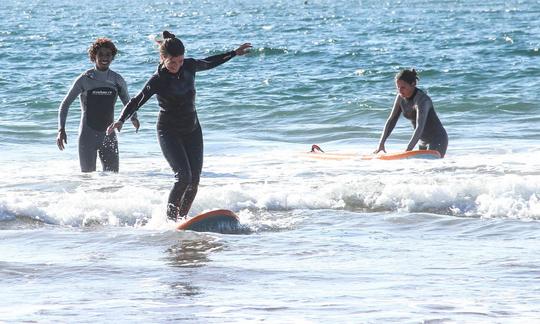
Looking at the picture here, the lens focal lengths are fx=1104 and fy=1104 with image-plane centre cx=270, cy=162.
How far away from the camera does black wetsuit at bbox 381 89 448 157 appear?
13.0 m

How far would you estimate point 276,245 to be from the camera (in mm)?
9289

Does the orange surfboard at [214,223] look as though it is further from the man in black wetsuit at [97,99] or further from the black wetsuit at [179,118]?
the man in black wetsuit at [97,99]

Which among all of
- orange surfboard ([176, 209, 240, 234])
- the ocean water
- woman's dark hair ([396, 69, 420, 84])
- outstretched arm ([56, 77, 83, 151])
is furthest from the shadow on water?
woman's dark hair ([396, 69, 420, 84])

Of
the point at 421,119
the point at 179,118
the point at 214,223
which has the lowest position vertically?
the point at 214,223

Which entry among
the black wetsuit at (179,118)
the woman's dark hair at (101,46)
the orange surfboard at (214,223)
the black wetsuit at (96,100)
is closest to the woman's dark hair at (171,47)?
the black wetsuit at (179,118)

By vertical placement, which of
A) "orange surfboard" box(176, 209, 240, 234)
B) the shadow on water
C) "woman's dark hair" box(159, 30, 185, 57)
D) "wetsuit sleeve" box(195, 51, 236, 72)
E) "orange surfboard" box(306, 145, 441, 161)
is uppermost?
"woman's dark hair" box(159, 30, 185, 57)

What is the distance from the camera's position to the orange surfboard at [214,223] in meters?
9.73

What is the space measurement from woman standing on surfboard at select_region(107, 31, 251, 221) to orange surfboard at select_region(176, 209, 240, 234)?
0.75 feet

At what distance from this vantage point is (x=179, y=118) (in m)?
9.38

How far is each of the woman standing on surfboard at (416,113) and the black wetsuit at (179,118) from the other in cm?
364

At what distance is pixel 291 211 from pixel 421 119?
8.42 feet

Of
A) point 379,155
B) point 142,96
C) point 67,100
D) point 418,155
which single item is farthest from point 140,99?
point 379,155

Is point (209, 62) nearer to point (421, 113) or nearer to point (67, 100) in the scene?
point (67, 100)

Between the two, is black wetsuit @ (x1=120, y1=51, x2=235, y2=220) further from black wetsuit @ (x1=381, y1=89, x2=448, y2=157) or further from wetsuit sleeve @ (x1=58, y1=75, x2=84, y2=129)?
black wetsuit @ (x1=381, y1=89, x2=448, y2=157)
